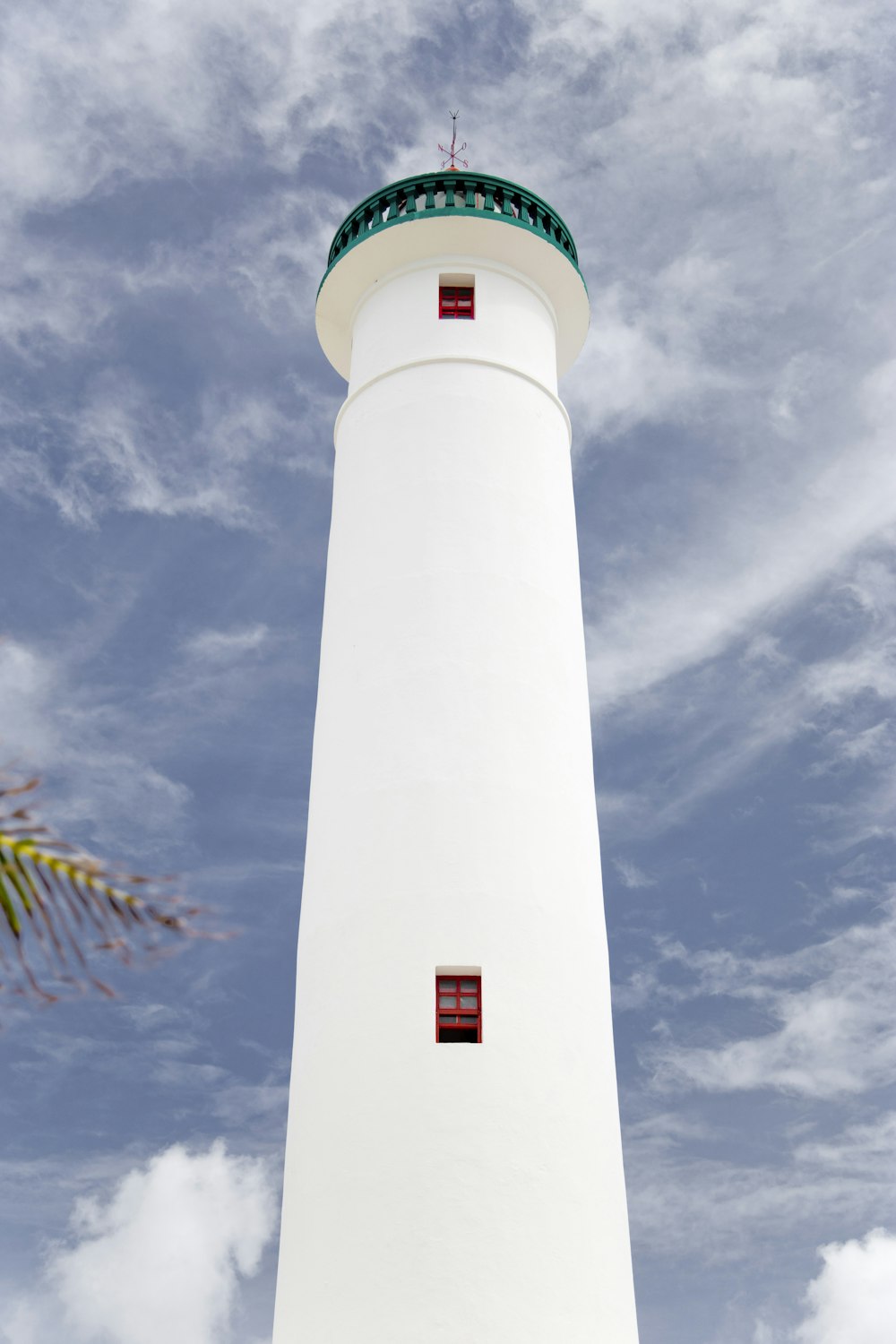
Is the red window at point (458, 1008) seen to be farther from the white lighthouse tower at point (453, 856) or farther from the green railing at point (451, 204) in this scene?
the green railing at point (451, 204)

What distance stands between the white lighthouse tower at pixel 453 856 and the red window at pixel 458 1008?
0.9 inches

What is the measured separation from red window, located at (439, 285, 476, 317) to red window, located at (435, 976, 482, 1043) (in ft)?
33.3

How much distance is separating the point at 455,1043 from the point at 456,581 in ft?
19.3

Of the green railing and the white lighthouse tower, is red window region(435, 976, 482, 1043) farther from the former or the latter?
the green railing

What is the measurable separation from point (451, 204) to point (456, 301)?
1.43 metres

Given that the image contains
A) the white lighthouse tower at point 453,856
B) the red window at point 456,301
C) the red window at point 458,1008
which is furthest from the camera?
the red window at point 456,301

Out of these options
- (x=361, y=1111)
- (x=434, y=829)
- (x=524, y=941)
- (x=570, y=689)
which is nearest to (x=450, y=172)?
(x=570, y=689)

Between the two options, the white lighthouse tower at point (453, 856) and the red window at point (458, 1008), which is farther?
the red window at point (458, 1008)

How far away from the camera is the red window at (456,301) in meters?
19.1

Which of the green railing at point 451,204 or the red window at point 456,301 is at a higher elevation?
the green railing at point 451,204

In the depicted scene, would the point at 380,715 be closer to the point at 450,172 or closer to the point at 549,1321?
the point at 549,1321

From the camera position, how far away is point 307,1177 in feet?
44.0

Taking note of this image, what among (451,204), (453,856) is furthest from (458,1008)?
(451,204)

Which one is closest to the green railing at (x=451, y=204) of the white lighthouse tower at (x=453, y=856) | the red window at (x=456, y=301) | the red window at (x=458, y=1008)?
the white lighthouse tower at (x=453, y=856)
